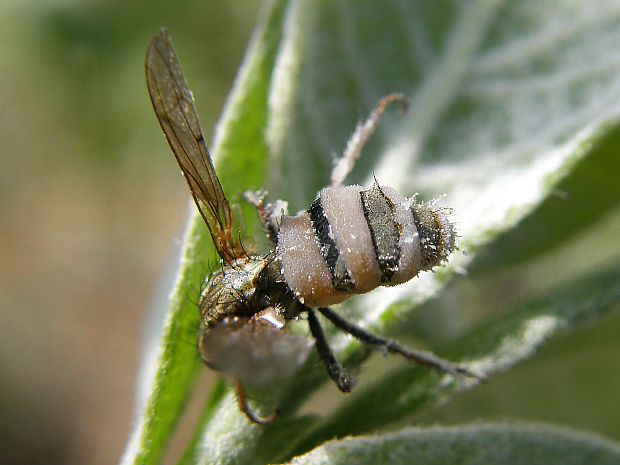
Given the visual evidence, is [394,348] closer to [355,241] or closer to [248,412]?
[355,241]

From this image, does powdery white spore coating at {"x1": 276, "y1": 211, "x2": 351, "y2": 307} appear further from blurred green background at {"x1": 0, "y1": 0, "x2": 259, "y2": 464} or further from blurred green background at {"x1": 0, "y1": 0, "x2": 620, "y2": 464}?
blurred green background at {"x1": 0, "y1": 0, "x2": 620, "y2": 464}

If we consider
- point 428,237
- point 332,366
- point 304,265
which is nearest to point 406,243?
point 428,237

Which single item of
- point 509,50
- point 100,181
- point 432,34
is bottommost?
point 100,181

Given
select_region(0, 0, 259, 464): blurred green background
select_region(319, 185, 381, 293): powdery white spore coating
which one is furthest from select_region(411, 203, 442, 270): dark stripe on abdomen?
select_region(0, 0, 259, 464): blurred green background

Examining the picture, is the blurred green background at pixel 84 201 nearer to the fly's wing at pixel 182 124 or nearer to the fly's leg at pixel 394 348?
the fly's wing at pixel 182 124

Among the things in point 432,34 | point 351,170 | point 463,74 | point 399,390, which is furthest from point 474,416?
point 432,34

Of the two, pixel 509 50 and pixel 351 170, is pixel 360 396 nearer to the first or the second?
pixel 351 170
